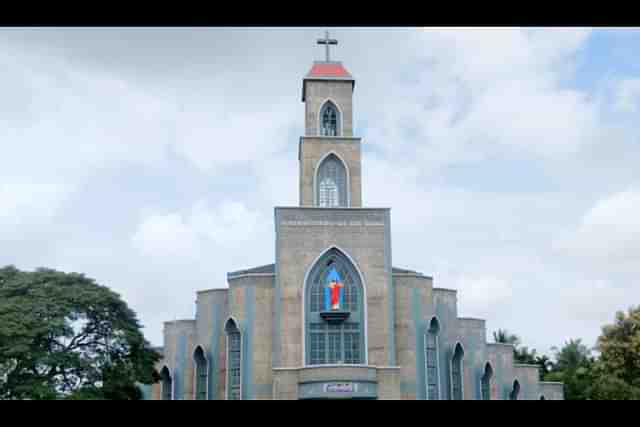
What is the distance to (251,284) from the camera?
119 ft

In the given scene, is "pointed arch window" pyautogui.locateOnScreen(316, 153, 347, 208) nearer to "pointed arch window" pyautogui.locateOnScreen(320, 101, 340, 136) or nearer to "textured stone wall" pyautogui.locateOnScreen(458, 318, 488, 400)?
"pointed arch window" pyautogui.locateOnScreen(320, 101, 340, 136)

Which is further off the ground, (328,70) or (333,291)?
(328,70)

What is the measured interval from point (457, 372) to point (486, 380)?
2.13 meters

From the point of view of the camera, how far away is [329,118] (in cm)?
4094

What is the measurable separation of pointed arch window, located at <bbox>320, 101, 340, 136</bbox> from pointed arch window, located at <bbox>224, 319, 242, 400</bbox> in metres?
10.6

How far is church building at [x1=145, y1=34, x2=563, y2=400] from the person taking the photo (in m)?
34.8

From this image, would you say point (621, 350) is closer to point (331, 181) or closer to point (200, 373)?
point (331, 181)

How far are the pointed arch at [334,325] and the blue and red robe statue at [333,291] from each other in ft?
0.62

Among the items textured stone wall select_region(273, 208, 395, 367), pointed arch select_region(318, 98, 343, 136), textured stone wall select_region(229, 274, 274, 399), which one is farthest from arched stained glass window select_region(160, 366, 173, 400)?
pointed arch select_region(318, 98, 343, 136)

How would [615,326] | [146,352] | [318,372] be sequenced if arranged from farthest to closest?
1. [615,326]
2. [318,372]
3. [146,352]

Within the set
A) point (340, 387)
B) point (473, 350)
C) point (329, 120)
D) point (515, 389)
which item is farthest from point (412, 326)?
point (329, 120)
